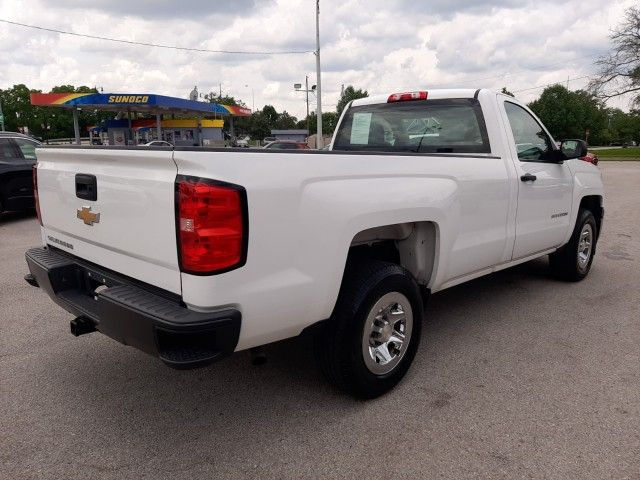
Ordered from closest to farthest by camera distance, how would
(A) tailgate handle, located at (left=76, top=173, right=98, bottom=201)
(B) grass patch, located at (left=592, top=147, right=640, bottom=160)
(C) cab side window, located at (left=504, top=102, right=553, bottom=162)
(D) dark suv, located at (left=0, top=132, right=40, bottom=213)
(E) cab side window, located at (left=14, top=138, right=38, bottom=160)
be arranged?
(A) tailgate handle, located at (left=76, top=173, right=98, bottom=201)
(C) cab side window, located at (left=504, top=102, right=553, bottom=162)
(D) dark suv, located at (left=0, top=132, right=40, bottom=213)
(E) cab side window, located at (left=14, top=138, right=38, bottom=160)
(B) grass patch, located at (left=592, top=147, right=640, bottom=160)

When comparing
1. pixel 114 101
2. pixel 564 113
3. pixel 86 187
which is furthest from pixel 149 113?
pixel 564 113

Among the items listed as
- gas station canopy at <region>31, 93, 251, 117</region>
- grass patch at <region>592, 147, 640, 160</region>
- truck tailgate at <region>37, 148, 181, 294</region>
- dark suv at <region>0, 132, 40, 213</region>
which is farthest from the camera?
grass patch at <region>592, 147, 640, 160</region>

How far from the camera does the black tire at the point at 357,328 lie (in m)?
2.72

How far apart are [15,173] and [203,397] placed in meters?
8.84

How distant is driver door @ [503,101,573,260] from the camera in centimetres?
417

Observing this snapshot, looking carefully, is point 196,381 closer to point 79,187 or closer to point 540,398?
point 79,187

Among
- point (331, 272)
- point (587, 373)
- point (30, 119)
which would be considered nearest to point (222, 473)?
point (331, 272)

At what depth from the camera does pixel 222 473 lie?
2.39 meters

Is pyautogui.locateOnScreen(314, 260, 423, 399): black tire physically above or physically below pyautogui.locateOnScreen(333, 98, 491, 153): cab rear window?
below

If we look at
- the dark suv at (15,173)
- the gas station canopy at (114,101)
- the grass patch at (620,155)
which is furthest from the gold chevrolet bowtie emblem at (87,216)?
the grass patch at (620,155)

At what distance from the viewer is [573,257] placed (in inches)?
208

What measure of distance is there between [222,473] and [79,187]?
1712mm

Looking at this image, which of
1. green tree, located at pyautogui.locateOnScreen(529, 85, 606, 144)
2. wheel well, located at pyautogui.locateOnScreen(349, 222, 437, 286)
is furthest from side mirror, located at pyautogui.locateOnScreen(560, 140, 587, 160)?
green tree, located at pyautogui.locateOnScreen(529, 85, 606, 144)

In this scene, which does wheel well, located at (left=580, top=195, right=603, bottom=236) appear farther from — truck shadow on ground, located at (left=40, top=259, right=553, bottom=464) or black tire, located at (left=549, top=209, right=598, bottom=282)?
truck shadow on ground, located at (left=40, top=259, right=553, bottom=464)
